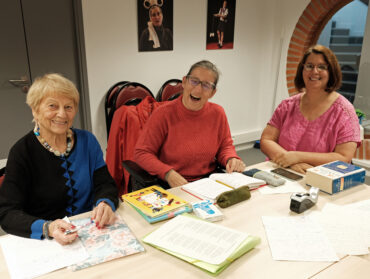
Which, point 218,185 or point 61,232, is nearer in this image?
point 61,232

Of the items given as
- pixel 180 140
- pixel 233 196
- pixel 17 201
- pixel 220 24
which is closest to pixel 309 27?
Result: pixel 220 24

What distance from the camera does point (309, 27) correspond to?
4.09m

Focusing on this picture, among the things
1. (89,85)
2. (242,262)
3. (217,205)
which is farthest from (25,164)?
(89,85)

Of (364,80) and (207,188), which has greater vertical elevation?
(364,80)

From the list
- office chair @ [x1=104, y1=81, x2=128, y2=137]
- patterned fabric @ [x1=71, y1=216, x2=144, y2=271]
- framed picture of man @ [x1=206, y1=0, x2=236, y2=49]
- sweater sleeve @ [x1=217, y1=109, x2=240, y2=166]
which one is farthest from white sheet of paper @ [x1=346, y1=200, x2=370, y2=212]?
framed picture of man @ [x1=206, y1=0, x2=236, y2=49]

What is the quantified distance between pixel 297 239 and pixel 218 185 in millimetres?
522

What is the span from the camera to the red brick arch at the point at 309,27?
12.7ft

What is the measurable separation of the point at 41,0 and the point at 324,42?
3373 millimetres

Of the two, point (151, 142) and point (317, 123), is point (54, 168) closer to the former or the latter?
point (151, 142)

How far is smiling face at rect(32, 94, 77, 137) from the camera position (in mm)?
1396

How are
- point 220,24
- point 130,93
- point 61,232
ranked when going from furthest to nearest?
point 220,24
point 130,93
point 61,232

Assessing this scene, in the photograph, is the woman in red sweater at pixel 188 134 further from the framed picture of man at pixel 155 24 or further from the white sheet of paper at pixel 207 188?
the framed picture of man at pixel 155 24

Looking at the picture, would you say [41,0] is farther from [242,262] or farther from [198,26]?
[242,262]

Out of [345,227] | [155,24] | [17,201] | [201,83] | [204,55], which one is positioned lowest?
[345,227]
